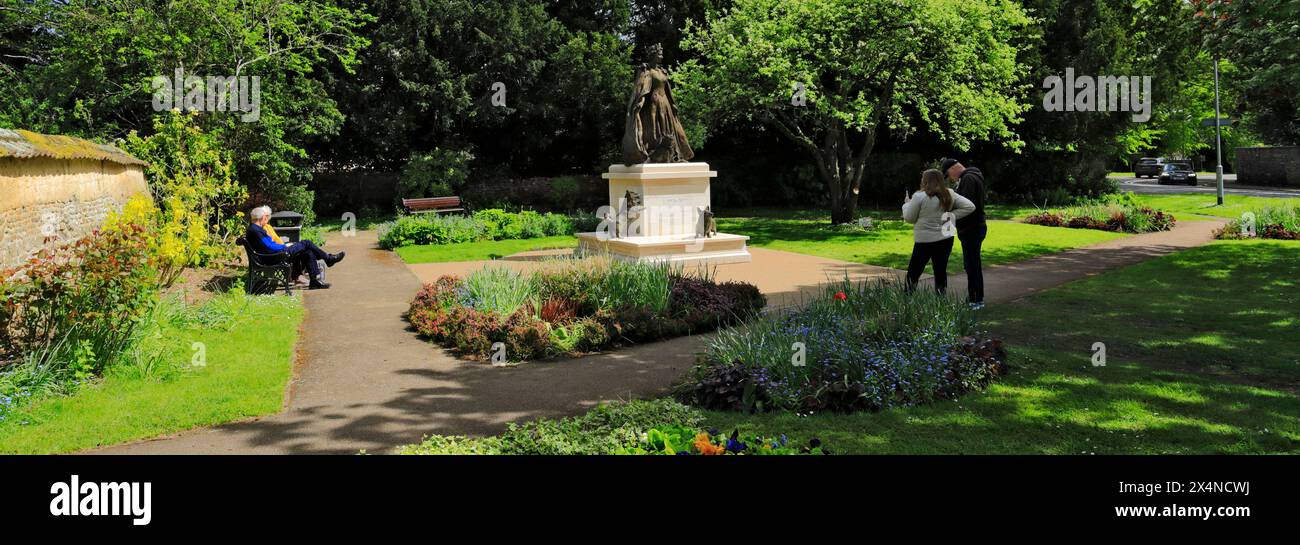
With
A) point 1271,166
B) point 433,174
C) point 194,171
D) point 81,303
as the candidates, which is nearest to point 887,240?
point 194,171

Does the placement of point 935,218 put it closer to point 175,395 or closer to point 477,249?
point 175,395

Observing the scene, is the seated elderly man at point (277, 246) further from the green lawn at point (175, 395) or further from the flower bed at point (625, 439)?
the flower bed at point (625, 439)

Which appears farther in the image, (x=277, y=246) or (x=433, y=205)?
(x=433, y=205)

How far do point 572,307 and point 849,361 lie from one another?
12.8 ft

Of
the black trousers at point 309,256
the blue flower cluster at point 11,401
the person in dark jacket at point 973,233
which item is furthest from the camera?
the black trousers at point 309,256

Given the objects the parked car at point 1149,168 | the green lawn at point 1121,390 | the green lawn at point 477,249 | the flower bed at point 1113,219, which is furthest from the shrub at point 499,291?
the parked car at point 1149,168

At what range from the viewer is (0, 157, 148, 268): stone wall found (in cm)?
971

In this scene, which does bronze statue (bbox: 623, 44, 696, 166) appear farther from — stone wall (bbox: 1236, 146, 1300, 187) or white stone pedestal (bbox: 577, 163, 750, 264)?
stone wall (bbox: 1236, 146, 1300, 187)

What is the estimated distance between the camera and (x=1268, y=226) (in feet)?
58.7

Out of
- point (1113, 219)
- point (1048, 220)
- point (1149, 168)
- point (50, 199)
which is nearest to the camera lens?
point (50, 199)

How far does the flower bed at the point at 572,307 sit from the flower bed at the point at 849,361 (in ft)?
4.65

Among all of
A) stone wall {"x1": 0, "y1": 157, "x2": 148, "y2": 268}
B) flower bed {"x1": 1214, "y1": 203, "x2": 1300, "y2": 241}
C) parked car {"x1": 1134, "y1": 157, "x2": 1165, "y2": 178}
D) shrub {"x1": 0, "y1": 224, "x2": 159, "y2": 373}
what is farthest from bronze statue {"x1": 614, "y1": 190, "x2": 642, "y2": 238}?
parked car {"x1": 1134, "y1": 157, "x2": 1165, "y2": 178}

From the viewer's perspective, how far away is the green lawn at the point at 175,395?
6141 mm
